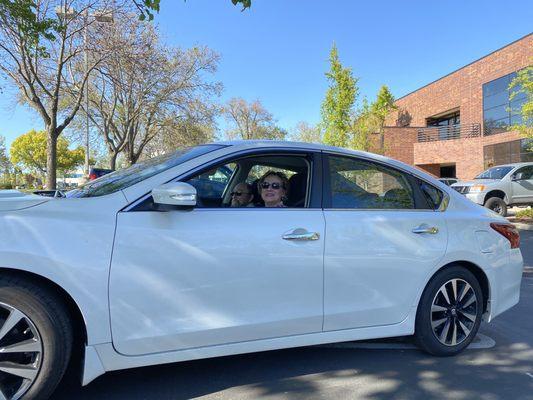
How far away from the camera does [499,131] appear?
2602cm

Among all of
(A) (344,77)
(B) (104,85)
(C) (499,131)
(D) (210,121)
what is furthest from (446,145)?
(B) (104,85)

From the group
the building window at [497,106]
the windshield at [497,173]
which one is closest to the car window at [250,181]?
the windshield at [497,173]

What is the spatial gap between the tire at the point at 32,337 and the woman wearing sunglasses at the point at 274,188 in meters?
1.67

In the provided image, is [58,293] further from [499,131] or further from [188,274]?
[499,131]

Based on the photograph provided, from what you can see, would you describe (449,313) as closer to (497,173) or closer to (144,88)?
(497,173)

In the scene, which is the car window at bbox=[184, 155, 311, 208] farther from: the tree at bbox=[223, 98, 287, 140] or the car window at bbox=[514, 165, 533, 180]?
the tree at bbox=[223, 98, 287, 140]

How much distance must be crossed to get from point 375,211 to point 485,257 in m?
1.07

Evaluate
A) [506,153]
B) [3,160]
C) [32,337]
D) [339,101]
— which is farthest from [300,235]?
[3,160]

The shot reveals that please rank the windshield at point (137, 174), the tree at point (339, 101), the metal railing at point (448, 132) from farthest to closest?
the metal railing at point (448, 132)
the tree at point (339, 101)
the windshield at point (137, 174)

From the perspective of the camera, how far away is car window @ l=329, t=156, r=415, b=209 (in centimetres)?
338

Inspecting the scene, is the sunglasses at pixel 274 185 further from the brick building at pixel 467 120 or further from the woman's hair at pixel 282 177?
the brick building at pixel 467 120

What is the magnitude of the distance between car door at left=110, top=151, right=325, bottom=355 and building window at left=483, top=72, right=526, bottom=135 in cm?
2493

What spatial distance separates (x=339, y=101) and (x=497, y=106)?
10650mm

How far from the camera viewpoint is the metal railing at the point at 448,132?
28.8m
